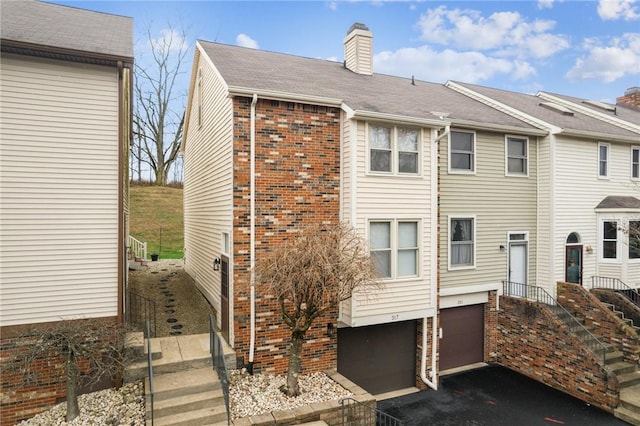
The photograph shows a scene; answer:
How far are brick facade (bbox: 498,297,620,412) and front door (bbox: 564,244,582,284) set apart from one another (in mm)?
2696

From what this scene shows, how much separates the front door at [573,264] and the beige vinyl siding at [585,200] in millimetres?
232

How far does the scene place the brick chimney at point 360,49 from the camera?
13.5 m

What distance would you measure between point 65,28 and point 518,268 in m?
14.7

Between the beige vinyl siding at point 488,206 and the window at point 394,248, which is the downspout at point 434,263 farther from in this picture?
the beige vinyl siding at point 488,206

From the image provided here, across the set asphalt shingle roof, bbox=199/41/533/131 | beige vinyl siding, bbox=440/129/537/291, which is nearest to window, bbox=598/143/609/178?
beige vinyl siding, bbox=440/129/537/291

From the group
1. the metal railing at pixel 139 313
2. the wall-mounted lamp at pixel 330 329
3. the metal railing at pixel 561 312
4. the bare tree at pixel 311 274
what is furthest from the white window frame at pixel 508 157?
the metal railing at pixel 139 313

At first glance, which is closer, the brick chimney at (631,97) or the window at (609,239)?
the window at (609,239)

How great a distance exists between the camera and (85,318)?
750 cm

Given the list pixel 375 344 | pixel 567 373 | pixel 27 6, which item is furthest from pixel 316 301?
pixel 27 6

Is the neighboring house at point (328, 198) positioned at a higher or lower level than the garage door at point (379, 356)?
higher

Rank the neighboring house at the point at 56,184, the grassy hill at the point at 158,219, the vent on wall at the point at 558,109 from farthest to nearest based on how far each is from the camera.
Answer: the grassy hill at the point at 158,219, the vent on wall at the point at 558,109, the neighboring house at the point at 56,184

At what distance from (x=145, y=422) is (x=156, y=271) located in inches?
445

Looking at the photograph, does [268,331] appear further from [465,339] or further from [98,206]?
[465,339]

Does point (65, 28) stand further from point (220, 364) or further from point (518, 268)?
point (518, 268)
